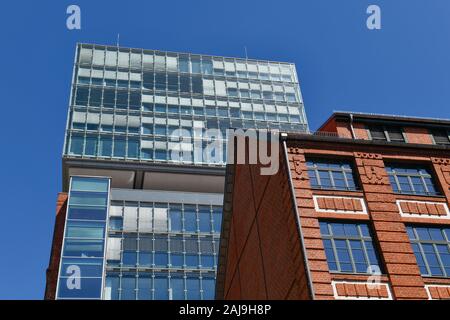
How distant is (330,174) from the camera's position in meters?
23.5

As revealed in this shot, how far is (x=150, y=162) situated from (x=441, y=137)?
39.6m

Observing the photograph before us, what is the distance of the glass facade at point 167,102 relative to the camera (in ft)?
207

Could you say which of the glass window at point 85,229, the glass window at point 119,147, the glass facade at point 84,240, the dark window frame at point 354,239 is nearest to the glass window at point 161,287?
the glass facade at point 84,240

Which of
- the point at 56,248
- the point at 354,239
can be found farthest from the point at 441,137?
the point at 56,248

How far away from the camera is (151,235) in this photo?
2215 inches

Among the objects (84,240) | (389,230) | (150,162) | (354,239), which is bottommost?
(354,239)

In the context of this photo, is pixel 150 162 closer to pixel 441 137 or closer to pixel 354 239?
pixel 441 137

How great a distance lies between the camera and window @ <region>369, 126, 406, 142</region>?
26416 millimetres

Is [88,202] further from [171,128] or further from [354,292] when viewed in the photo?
[354,292]

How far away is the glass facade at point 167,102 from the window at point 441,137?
38256mm

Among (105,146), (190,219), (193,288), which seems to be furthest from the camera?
(105,146)

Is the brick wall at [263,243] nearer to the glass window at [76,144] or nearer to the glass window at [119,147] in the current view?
the glass window at [119,147]
